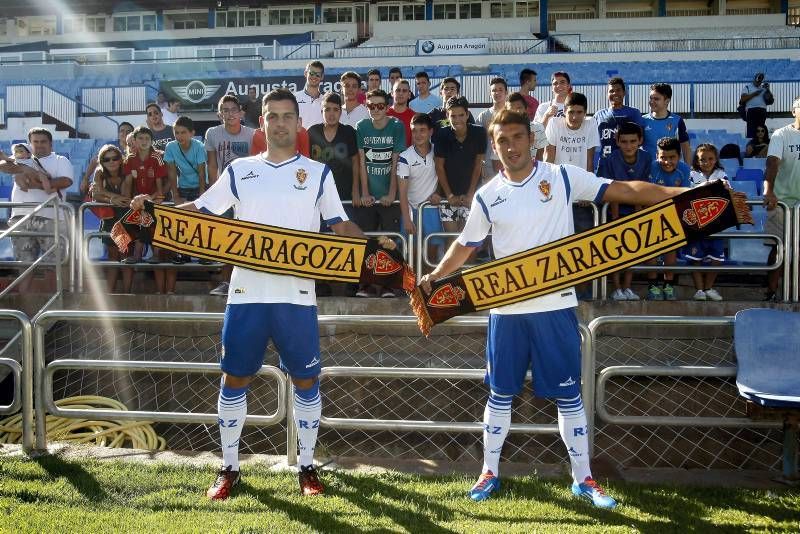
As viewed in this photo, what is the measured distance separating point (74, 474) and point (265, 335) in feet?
5.27

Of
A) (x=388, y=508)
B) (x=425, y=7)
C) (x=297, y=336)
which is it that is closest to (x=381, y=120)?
(x=297, y=336)

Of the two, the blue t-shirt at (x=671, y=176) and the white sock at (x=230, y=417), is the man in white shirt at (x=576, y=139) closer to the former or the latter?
the blue t-shirt at (x=671, y=176)

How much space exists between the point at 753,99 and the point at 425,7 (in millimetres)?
25074

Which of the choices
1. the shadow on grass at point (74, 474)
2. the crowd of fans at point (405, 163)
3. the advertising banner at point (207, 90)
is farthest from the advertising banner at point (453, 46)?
the shadow on grass at point (74, 474)

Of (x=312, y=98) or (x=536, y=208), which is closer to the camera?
(x=536, y=208)

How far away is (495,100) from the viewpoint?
7.93 meters

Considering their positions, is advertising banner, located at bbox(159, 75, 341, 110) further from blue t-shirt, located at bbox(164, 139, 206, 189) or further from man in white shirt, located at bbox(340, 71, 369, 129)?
blue t-shirt, located at bbox(164, 139, 206, 189)

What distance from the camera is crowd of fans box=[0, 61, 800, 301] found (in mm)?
6727

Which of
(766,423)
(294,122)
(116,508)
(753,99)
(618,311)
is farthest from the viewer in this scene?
(753,99)

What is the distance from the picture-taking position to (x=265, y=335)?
414 cm

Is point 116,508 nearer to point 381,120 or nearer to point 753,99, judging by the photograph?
point 381,120

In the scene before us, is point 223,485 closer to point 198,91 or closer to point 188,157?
point 188,157

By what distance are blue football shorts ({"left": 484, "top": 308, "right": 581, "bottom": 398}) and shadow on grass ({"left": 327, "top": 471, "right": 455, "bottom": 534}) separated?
736mm

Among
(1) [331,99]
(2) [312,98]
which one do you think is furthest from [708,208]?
(2) [312,98]
